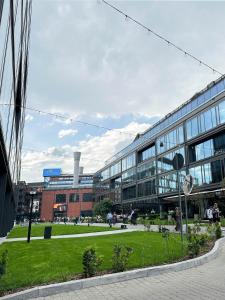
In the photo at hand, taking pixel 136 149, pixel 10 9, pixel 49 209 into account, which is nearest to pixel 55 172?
pixel 49 209

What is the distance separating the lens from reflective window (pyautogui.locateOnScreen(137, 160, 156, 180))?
192ft

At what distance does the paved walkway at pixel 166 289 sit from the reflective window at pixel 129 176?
60773 mm

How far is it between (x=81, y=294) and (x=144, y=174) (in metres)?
57.2

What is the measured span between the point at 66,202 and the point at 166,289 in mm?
112341

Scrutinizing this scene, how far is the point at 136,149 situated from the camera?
67.6 meters

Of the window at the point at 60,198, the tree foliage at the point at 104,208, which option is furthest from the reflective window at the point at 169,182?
the window at the point at 60,198

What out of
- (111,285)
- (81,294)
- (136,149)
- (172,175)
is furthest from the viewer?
(136,149)

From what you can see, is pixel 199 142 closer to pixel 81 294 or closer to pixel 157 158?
pixel 157 158

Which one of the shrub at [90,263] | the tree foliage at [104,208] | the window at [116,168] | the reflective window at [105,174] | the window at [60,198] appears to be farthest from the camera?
the window at [60,198]

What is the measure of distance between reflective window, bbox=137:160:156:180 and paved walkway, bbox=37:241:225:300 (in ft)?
166

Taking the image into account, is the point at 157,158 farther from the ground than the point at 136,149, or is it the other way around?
the point at 136,149

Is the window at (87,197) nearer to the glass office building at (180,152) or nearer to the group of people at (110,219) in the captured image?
the glass office building at (180,152)

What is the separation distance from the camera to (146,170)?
61844mm

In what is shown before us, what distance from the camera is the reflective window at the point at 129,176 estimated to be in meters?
68.5
